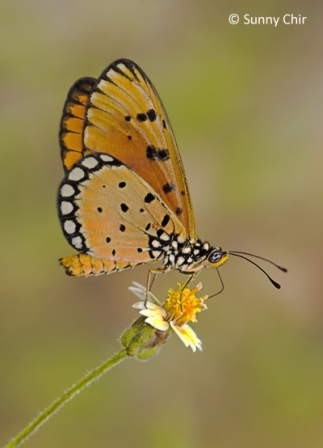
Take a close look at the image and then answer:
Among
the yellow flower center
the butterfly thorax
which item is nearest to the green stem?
the yellow flower center

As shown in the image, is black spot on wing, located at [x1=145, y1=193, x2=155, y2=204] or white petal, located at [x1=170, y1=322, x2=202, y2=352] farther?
black spot on wing, located at [x1=145, y1=193, x2=155, y2=204]

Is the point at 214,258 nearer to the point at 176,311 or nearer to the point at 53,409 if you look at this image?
the point at 176,311

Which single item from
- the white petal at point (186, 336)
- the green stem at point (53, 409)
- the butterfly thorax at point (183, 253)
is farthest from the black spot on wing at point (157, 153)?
the green stem at point (53, 409)

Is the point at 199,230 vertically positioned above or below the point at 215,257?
below

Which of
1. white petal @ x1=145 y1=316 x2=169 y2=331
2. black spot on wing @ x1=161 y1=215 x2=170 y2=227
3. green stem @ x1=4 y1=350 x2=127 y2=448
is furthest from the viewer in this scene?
black spot on wing @ x1=161 y1=215 x2=170 y2=227

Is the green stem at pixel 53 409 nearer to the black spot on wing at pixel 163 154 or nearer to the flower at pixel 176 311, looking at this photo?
the flower at pixel 176 311

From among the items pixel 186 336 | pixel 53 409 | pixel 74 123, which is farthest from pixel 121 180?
pixel 53 409

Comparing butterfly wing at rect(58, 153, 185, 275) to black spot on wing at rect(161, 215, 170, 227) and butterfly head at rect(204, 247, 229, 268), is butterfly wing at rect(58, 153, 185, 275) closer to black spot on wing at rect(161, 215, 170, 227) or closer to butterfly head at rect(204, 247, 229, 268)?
black spot on wing at rect(161, 215, 170, 227)
